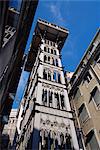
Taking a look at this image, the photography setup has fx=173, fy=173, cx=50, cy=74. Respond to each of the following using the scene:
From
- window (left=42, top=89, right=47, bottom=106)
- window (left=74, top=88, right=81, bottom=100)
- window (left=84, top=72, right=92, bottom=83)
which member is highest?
window (left=84, top=72, right=92, bottom=83)

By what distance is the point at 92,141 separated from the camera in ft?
48.1

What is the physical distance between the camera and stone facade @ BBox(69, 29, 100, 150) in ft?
49.4

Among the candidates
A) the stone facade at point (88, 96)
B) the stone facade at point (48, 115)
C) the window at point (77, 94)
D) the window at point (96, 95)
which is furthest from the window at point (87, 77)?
the stone facade at point (48, 115)

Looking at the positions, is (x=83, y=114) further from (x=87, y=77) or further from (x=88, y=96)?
(x=87, y=77)

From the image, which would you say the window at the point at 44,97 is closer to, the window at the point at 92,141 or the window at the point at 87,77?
the window at the point at 92,141

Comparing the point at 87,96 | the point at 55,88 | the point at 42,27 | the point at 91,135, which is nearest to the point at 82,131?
the point at 91,135

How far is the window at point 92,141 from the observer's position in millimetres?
13983

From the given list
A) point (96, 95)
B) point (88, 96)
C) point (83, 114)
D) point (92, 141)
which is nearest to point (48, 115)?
point (92, 141)

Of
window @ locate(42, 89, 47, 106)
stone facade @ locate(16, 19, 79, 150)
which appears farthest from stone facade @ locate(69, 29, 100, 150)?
window @ locate(42, 89, 47, 106)

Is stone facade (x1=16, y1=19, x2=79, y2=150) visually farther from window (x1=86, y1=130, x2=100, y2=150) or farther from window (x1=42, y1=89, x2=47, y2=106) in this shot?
window (x1=86, y1=130, x2=100, y2=150)

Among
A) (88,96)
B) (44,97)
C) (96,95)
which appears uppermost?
(88,96)

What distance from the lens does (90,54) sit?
1936 centimetres

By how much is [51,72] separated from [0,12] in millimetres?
15237

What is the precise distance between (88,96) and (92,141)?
472 cm
